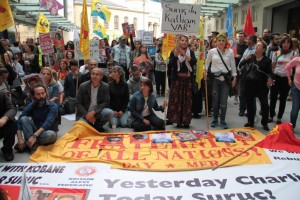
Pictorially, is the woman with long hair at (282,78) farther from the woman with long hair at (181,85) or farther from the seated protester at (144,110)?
the seated protester at (144,110)

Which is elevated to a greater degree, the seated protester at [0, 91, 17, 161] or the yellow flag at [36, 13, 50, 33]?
the yellow flag at [36, 13, 50, 33]

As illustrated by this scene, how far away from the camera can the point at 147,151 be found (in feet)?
14.9

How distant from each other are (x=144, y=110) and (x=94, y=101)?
0.96m

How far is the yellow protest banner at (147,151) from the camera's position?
13.4 feet

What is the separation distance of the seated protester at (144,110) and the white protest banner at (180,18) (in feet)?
3.53

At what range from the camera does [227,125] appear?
6.14m

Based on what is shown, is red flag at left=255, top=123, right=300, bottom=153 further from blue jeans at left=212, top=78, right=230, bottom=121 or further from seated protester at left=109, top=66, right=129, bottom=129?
seated protester at left=109, top=66, right=129, bottom=129

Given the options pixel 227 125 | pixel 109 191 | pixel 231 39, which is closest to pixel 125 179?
pixel 109 191

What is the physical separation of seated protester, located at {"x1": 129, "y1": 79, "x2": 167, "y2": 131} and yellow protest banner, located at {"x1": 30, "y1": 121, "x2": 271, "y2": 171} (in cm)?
40

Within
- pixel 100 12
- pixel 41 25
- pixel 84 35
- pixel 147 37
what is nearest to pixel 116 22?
pixel 100 12

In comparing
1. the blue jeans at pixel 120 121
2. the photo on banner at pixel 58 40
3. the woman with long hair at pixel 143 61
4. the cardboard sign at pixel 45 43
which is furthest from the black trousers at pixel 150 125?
the photo on banner at pixel 58 40

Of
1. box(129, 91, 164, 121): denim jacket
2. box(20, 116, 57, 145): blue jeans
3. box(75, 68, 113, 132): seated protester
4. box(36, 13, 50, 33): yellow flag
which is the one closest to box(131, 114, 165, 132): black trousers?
box(129, 91, 164, 121): denim jacket

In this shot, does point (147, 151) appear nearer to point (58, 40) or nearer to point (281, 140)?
point (281, 140)

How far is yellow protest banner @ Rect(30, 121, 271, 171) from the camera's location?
4.09 metres
